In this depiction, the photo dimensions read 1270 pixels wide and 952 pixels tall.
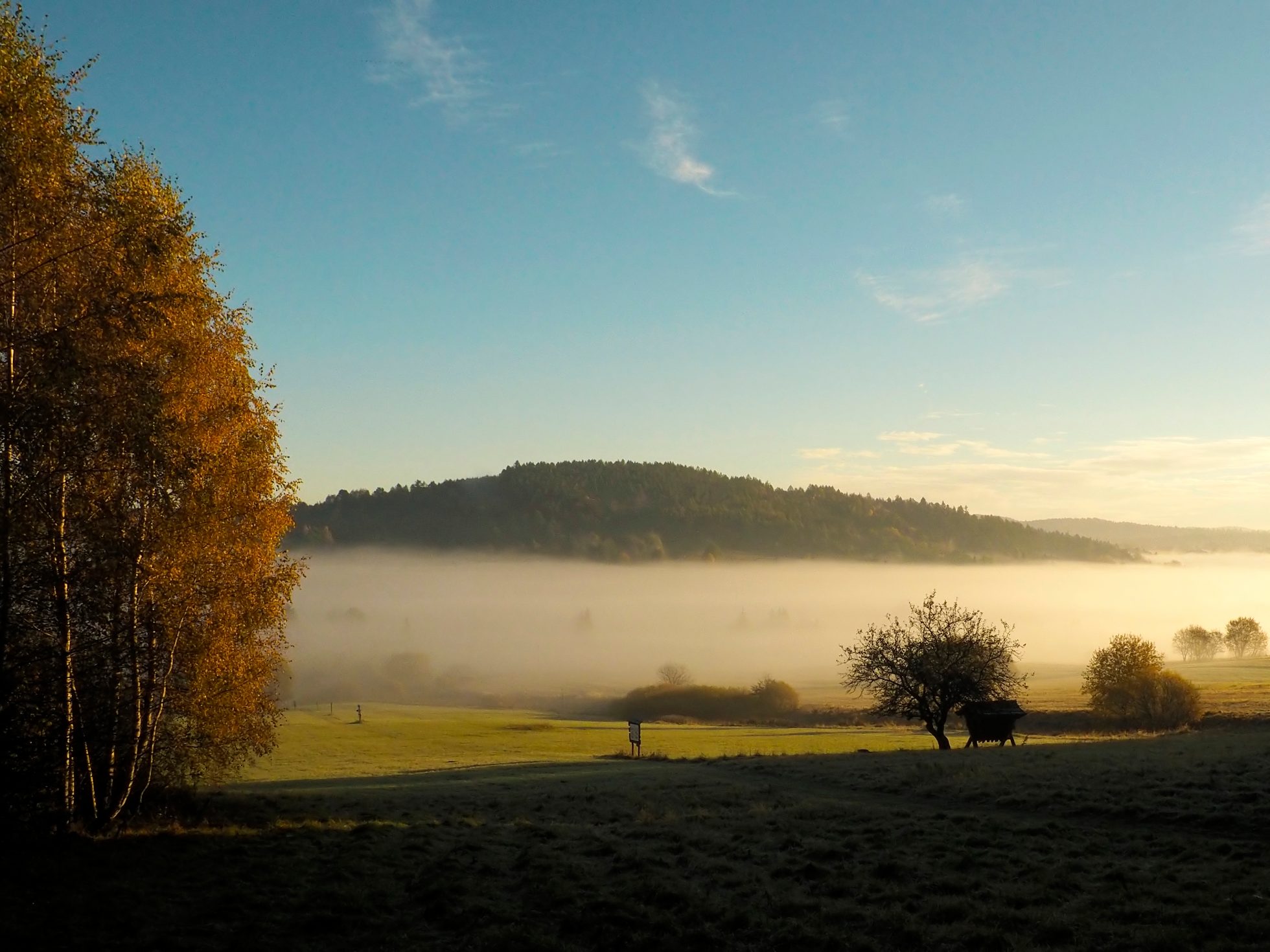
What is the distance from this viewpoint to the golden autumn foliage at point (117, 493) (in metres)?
17.5

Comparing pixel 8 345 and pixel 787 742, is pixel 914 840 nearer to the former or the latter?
pixel 8 345

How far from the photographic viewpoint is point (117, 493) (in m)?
20.7

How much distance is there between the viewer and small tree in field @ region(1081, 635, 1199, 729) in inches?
3054

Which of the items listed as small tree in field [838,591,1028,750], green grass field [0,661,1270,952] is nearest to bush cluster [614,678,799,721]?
small tree in field [838,591,1028,750]

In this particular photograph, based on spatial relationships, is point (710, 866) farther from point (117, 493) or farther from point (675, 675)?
point (675, 675)

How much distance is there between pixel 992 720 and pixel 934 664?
17.0 feet

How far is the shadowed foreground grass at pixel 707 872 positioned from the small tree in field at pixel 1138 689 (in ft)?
179

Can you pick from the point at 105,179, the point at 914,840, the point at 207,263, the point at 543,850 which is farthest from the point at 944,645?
the point at 105,179

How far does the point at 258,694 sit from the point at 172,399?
336 inches

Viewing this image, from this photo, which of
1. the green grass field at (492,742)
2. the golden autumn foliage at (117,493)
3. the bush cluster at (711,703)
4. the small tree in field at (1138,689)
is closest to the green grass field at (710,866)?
the golden autumn foliage at (117,493)

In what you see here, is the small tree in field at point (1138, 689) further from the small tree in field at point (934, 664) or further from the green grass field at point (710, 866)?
the green grass field at point (710, 866)

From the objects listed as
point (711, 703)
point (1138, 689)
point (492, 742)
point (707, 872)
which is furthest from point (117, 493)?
point (711, 703)

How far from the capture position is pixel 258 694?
24000 millimetres

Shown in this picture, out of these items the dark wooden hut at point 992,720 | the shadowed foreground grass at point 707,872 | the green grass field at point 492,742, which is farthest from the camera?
the dark wooden hut at point 992,720
